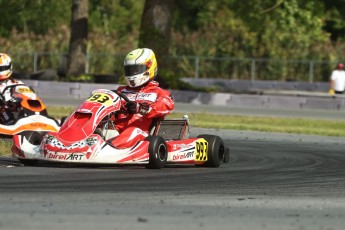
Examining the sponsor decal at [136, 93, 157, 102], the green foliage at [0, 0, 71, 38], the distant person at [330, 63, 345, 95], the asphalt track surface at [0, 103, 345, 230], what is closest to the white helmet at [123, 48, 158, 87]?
the sponsor decal at [136, 93, 157, 102]

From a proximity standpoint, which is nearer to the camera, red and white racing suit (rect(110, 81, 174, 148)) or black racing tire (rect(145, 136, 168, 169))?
black racing tire (rect(145, 136, 168, 169))

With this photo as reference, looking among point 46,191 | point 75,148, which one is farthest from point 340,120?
point 46,191

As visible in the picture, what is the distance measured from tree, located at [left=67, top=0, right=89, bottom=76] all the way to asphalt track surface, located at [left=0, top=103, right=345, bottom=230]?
18431 millimetres

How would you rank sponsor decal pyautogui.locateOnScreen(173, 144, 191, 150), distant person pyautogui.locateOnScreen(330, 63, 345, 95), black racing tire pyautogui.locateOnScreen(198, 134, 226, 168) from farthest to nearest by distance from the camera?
distant person pyautogui.locateOnScreen(330, 63, 345, 95), black racing tire pyautogui.locateOnScreen(198, 134, 226, 168), sponsor decal pyautogui.locateOnScreen(173, 144, 191, 150)

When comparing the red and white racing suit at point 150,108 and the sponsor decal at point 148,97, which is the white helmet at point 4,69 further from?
the sponsor decal at point 148,97

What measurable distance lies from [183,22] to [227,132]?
37.4 metres

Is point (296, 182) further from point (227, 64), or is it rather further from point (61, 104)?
point (227, 64)

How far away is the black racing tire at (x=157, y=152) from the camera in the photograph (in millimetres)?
11055

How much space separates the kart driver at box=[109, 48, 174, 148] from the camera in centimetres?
1167

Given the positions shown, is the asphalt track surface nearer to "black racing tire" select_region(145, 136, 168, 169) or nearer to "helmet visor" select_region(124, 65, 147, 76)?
"black racing tire" select_region(145, 136, 168, 169)

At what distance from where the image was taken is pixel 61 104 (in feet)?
84.2

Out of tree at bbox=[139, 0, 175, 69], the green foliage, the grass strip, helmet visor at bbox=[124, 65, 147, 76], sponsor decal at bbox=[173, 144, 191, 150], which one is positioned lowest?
the green foliage

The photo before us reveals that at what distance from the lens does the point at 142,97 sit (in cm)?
1186

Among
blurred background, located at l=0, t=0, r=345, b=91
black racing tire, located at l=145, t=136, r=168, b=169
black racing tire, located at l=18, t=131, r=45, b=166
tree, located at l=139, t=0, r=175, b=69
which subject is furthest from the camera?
blurred background, located at l=0, t=0, r=345, b=91
